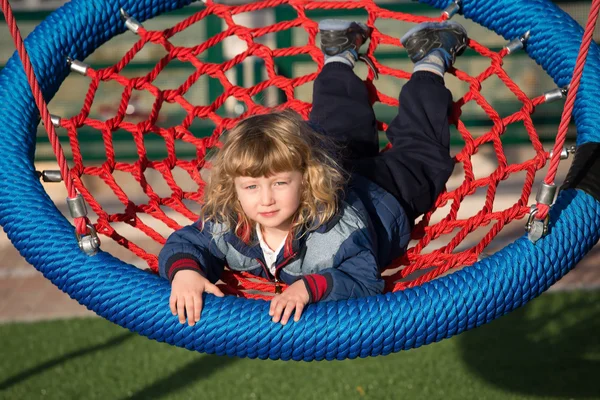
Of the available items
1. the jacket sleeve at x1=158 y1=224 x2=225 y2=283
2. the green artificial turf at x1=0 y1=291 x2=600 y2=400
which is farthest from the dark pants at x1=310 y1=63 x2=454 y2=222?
the green artificial turf at x1=0 y1=291 x2=600 y2=400

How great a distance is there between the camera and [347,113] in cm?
260

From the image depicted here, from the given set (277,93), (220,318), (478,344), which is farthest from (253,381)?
(277,93)

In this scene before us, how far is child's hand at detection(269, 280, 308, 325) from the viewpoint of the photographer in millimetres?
1781

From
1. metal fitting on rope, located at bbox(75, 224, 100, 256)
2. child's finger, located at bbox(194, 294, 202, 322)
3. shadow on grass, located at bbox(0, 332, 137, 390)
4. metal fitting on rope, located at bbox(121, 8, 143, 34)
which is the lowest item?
shadow on grass, located at bbox(0, 332, 137, 390)

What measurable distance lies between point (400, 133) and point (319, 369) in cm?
122

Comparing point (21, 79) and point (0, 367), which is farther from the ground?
point (21, 79)

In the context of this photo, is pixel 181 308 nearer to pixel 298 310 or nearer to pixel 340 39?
pixel 298 310

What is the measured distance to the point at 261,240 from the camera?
2.11 metres

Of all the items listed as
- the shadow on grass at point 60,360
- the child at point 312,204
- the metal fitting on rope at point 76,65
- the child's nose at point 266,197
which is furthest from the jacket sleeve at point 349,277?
the shadow on grass at point 60,360

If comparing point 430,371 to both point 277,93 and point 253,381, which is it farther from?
point 277,93

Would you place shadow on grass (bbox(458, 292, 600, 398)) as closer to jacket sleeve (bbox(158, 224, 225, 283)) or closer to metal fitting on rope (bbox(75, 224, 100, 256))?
jacket sleeve (bbox(158, 224, 225, 283))

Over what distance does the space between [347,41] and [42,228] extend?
48.8 inches

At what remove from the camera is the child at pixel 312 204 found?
193cm

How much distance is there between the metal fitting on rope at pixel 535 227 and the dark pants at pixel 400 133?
555 millimetres
